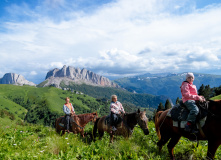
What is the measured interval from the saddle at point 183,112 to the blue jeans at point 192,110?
0.19 meters

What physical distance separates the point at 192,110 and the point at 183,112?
1.66ft

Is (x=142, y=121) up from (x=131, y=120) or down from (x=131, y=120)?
up

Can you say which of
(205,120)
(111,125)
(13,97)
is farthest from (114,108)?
(13,97)

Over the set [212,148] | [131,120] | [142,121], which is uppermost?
[142,121]

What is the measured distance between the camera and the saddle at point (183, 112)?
566 centimetres

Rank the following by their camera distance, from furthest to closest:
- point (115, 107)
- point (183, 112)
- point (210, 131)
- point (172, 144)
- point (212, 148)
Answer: point (115, 107)
point (172, 144)
point (183, 112)
point (210, 131)
point (212, 148)

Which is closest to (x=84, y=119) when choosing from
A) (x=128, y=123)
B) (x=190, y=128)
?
(x=128, y=123)

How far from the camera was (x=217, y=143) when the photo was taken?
5.30 m

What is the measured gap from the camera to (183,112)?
6.14 m

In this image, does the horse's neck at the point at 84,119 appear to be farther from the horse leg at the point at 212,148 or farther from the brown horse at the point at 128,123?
the horse leg at the point at 212,148

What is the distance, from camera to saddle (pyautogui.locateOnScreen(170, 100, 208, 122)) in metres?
5.66

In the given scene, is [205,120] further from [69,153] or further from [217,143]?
[69,153]

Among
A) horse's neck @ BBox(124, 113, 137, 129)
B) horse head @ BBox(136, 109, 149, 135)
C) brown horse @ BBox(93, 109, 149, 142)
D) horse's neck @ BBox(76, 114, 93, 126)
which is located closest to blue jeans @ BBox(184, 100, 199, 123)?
horse head @ BBox(136, 109, 149, 135)

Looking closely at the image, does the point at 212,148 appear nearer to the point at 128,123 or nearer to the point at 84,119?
the point at 128,123
